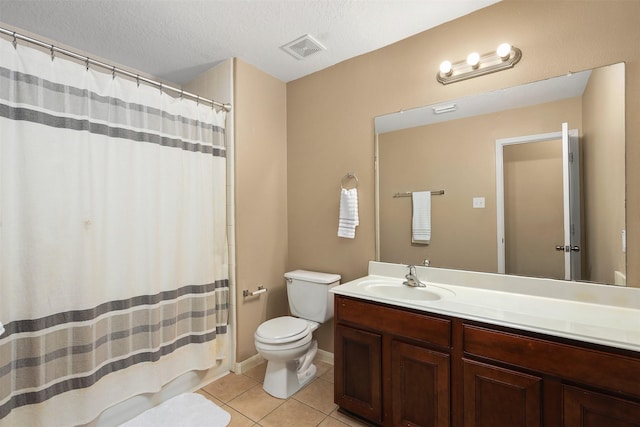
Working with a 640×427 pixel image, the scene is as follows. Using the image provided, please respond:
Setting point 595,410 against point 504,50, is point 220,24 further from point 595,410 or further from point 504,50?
point 595,410

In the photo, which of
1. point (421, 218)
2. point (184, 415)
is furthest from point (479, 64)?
point (184, 415)

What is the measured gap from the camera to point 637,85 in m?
1.37

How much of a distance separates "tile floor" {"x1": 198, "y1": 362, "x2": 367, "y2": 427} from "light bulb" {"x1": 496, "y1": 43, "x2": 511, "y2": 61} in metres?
2.28

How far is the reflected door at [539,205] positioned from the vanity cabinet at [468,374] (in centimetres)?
57

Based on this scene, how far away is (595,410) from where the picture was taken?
1.06 m

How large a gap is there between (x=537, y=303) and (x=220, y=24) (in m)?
2.44

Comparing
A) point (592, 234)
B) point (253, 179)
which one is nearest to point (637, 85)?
point (592, 234)

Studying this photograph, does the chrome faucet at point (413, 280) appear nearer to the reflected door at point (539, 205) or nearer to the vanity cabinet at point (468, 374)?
the vanity cabinet at point (468, 374)

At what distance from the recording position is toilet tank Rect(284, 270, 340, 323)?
7.26ft

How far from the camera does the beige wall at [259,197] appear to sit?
2320mm

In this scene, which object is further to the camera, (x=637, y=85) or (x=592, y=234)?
(x=592, y=234)

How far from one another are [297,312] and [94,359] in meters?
1.30

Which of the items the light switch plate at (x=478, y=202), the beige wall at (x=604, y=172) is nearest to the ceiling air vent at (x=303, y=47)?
the light switch plate at (x=478, y=202)

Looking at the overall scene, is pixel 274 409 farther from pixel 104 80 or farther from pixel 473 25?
pixel 473 25
